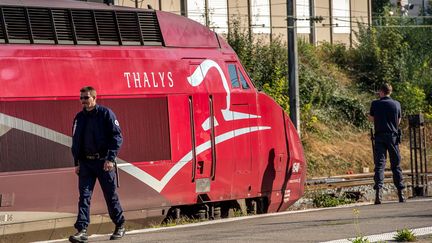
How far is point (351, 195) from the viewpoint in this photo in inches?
853

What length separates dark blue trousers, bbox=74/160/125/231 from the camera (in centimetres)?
1265

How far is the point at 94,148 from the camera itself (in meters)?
12.6

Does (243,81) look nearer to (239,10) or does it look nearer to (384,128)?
(384,128)

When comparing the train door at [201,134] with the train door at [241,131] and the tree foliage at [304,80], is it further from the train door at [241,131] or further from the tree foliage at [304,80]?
the tree foliage at [304,80]

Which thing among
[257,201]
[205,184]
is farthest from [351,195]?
[205,184]

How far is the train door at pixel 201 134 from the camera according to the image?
16.6 meters

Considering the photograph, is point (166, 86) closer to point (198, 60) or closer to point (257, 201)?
point (198, 60)

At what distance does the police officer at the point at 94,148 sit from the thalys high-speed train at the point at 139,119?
171 cm

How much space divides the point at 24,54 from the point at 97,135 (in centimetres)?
246

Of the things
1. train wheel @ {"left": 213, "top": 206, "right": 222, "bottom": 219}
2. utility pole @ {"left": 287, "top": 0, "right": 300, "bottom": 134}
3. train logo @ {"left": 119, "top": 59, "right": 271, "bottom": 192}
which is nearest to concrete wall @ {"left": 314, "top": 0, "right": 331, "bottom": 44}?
utility pole @ {"left": 287, "top": 0, "right": 300, "bottom": 134}

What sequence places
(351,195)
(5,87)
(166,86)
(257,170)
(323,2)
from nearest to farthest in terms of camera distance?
1. (5,87)
2. (166,86)
3. (257,170)
4. (351,195)
5. (323,2)

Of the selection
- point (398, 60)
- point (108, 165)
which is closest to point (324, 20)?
point (398, 60)

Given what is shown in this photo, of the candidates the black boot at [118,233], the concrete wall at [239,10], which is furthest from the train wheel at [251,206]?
the concrete wall at [239,10]

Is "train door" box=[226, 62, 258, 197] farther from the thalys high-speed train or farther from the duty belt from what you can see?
the duty belt
